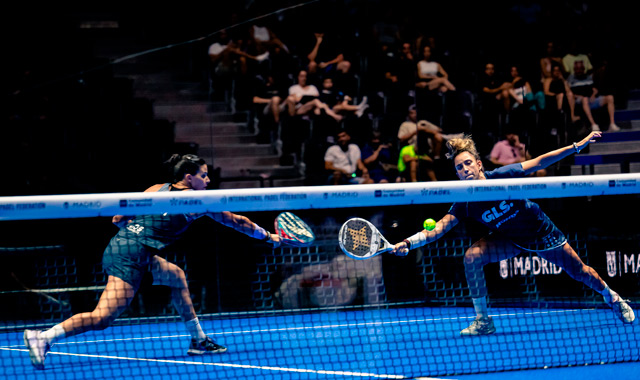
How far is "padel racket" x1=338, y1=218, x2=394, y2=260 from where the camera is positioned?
5.12 m

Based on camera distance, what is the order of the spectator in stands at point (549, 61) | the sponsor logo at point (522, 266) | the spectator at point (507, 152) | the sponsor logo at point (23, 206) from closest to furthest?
the sponsor logo at point (23, 206), the sponsor logo at point (522, 266), the spectator at point (507, 152), the spectator in stands at point (549, 61)

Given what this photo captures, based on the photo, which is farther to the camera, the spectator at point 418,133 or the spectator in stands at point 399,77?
the spectator in stands at point 399,77

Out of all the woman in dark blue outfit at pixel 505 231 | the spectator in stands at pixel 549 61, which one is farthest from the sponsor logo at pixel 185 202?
the spectator in stands at pixel 549 61

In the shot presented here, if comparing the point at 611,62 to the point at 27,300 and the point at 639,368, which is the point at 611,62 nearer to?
the point at 639,368

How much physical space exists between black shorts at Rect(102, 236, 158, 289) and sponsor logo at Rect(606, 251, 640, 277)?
5.46m

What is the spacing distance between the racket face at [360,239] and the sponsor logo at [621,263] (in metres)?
4.11

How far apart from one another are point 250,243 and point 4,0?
5171mm

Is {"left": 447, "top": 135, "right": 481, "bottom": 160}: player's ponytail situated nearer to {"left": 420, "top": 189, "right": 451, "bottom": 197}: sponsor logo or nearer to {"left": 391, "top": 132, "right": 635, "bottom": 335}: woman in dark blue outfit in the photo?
{"left": 391, "top": 132, "right": 635, "bottom": 335}: woman in dark blue outfit

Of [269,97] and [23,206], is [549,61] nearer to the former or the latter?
[269,97]

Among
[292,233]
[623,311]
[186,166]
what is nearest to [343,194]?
[292,233]

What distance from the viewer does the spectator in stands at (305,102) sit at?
9.66 m

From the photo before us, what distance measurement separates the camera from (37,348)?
15.8ft

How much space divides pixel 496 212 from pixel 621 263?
134 inches

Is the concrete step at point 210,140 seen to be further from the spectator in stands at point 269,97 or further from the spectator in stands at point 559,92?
the spectator in stands at point 559,92
